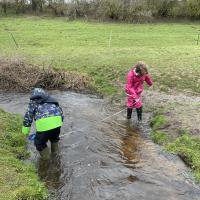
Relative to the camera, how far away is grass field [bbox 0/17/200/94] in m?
18.3

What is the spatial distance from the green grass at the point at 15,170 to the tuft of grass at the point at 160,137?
12.5 ft

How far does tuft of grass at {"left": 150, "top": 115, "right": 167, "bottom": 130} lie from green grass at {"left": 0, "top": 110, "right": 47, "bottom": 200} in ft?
14.0

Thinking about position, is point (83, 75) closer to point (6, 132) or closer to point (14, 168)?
point (6, 132)

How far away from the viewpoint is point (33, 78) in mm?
17531

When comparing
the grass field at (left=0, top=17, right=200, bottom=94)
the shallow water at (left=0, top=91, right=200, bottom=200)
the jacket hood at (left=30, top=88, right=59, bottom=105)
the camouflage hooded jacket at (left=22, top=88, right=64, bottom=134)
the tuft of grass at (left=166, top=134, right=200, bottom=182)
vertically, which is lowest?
the shallow water at (left=0, top=91, right=200, bottom=200)

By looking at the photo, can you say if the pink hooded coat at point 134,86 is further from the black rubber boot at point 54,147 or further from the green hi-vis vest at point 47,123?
the green hi-vis vest at point 47,123

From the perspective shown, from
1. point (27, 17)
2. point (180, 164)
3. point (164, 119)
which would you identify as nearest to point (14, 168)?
point (180, 164)

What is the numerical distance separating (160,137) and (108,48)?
13.8 meters

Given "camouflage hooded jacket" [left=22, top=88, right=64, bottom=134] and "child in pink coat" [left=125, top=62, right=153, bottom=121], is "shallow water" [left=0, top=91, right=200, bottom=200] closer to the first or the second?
"child in pink coat" [left=125, top=62, right=153, bottom=121]

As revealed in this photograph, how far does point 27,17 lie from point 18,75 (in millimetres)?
24658

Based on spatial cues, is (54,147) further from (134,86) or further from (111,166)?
(134,86)

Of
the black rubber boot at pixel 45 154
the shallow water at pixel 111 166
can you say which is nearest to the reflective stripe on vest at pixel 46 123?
the black rubber boot at pixel 45 154

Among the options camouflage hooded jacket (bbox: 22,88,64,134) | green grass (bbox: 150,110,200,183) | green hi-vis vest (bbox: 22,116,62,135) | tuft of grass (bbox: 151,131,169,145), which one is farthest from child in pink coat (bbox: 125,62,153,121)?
green hi-vis vest (bbox: 22,116,62,135)

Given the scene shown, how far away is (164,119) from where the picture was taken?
13102 millimetres
